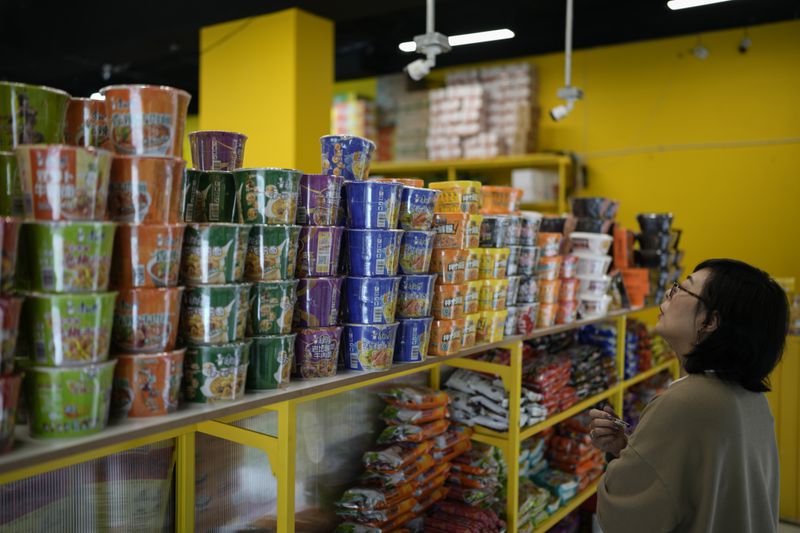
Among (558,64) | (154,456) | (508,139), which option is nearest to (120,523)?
(154,456)

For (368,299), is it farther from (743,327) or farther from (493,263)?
(743,327)

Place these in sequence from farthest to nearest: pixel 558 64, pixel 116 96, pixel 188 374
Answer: pixel 558 64
pixel 188 374
pixel 116 96

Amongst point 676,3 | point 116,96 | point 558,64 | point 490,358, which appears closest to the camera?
point 116,96

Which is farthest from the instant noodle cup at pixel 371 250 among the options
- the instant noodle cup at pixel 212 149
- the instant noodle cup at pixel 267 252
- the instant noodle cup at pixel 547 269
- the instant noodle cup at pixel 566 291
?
the instant noodle cup at pixel 566 291

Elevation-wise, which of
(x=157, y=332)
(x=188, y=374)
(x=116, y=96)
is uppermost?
(x=116, y=96)

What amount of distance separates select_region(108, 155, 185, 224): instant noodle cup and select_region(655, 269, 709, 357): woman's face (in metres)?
1.30

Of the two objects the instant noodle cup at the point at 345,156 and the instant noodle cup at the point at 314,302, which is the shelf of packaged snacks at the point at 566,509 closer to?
the instant noodle cup at the point at 314,302

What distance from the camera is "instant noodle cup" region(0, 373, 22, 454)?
3.65 ft

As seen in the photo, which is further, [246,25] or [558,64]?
[558,64]

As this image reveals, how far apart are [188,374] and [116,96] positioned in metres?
0.61

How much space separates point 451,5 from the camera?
216 inches

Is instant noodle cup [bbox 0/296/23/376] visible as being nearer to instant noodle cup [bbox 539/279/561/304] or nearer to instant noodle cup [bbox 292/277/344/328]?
instant noodle cup [bbox 292/277/344/328]

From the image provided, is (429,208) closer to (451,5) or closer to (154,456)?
(154,456)

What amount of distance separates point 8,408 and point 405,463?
1.64 metres
